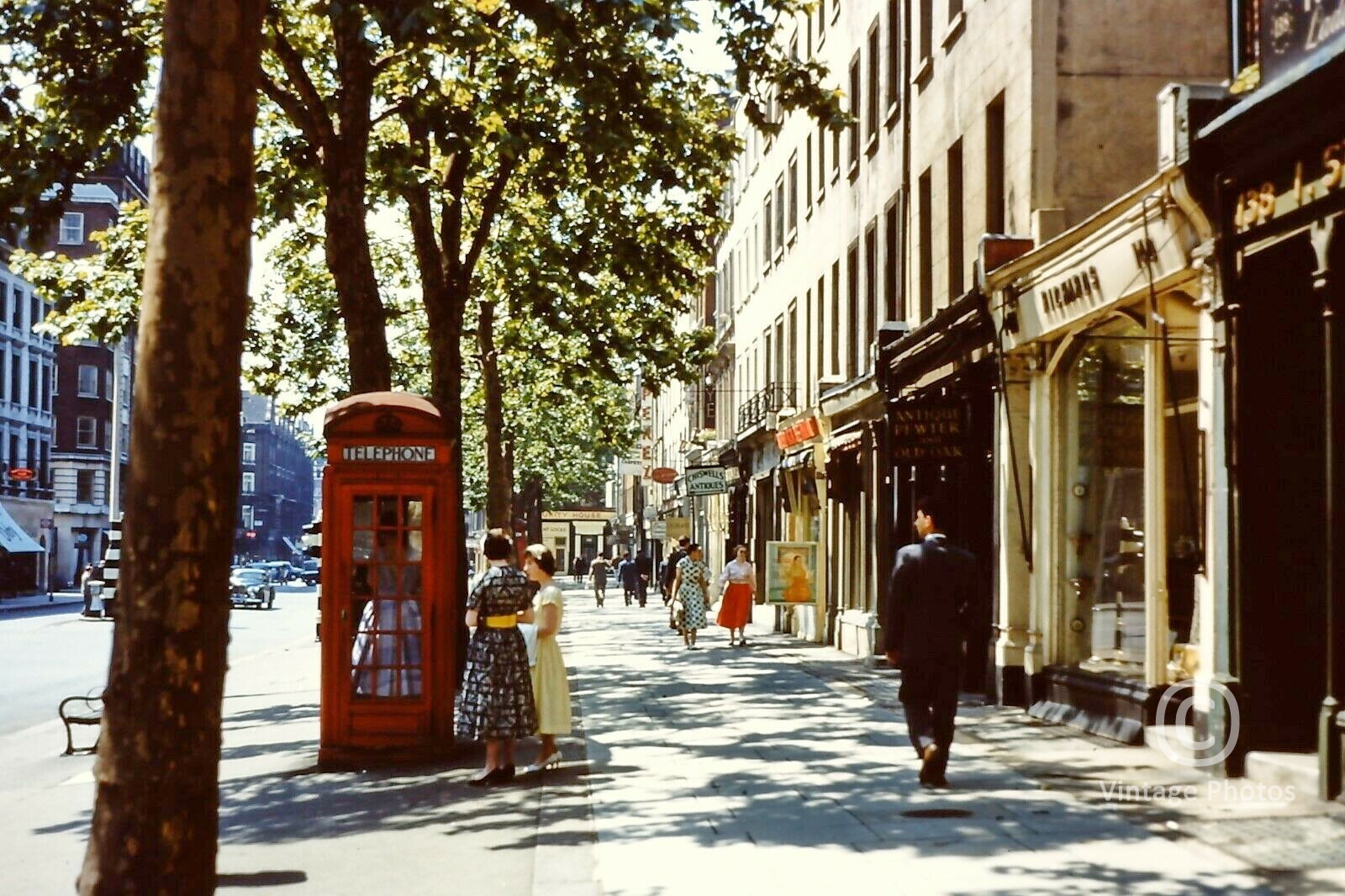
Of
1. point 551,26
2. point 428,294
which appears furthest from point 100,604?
point 551,26

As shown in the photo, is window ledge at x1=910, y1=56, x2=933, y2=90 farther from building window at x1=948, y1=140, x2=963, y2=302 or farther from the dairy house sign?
the dairy house sign

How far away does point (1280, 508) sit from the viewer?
11.7 metres

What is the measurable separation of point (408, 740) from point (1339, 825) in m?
7.21

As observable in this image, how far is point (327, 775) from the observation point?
1306 cm

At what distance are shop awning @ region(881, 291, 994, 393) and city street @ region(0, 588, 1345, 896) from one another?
169 inches

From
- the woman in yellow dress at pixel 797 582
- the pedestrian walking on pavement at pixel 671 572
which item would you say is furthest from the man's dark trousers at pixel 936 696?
the pedestrian walking on pavement at pixel 671 572

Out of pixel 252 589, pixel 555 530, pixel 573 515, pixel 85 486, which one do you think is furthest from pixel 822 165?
pixel 555 530

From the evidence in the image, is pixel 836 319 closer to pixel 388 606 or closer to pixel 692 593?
pixel 692 593

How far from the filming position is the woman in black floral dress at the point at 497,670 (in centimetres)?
1232

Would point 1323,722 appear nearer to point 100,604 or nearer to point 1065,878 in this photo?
point 1065,878

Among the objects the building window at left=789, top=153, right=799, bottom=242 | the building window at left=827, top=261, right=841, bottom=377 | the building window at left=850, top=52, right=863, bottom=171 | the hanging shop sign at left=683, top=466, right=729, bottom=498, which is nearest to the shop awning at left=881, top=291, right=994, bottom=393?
the building window at left=850, top=52, right=863, bottom=171

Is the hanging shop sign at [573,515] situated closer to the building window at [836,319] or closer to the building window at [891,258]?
the building window at [836,319]

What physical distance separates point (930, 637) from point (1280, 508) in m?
2.62

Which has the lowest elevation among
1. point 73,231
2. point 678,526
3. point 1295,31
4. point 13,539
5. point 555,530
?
point 13,539
